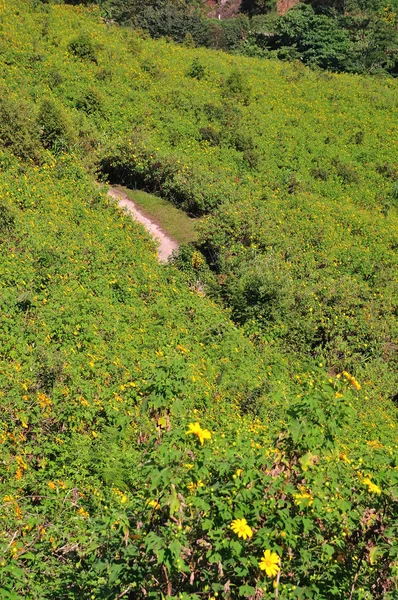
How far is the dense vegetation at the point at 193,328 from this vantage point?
443 cm

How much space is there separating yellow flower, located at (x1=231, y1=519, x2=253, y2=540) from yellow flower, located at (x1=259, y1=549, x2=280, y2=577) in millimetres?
180

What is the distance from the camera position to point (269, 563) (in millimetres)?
4027

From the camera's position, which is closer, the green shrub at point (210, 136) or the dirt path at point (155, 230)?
the dirt path at point (155, 230)

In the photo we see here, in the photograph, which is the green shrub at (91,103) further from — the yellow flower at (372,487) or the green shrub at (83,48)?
the yellow flower at (372,487)

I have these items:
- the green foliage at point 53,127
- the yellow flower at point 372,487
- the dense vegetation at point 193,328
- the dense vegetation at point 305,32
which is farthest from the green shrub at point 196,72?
the yellow flower at point 372,487

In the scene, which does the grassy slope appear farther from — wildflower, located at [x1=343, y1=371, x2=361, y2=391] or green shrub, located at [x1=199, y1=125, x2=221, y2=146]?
wildflower, located at [x1=343, y1=371, x2=361, y2=391]

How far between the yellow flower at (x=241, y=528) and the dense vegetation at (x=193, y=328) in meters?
0.01

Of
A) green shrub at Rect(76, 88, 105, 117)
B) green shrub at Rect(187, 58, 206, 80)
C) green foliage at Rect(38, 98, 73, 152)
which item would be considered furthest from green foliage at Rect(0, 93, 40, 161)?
green shrub at Rect(187, 58, 206, 80)

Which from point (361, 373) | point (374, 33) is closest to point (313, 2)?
point (374, 33)

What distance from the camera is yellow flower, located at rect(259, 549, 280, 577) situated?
400cm

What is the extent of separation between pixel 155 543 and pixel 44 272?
7.38m

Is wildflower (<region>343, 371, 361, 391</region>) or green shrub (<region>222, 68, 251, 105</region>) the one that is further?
green shrub (<region>222, 68, 251, 105</region>)

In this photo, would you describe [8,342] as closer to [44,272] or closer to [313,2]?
[44,272]

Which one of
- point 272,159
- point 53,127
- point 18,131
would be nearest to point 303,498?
point 18,131
